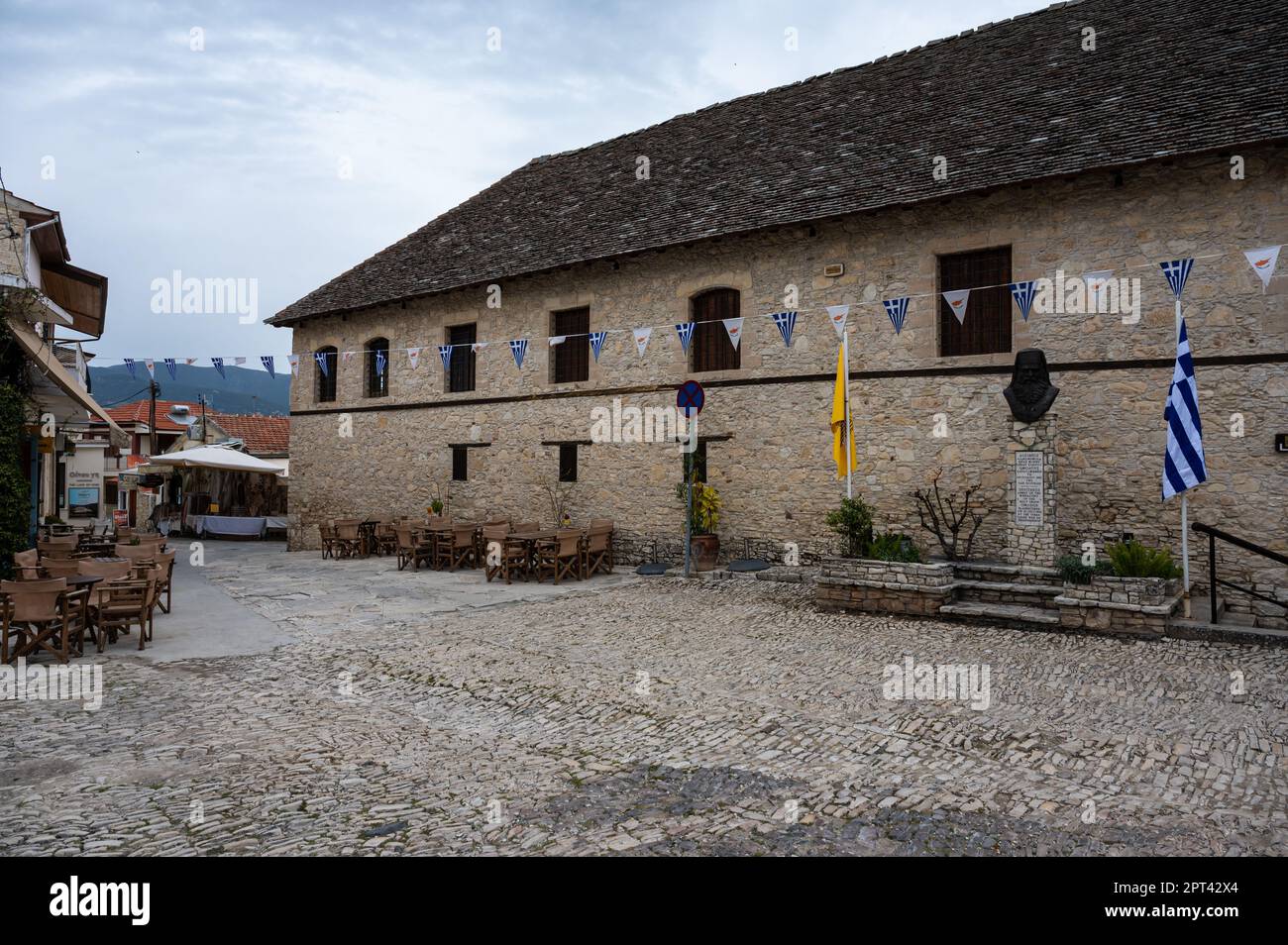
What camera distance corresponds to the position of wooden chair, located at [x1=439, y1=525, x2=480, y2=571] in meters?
14.0

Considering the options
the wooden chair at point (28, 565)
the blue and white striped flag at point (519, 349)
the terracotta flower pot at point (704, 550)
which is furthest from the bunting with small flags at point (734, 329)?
the wooden chair at point (28, 565)

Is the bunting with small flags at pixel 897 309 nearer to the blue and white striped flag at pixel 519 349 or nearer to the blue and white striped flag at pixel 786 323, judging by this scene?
the blue and white striped flag at pixel 786 323

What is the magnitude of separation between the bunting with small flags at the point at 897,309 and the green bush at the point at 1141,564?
178 inches

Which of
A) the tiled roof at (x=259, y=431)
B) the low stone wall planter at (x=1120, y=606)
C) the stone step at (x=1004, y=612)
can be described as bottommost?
the stone step at (x=1004, y=612)

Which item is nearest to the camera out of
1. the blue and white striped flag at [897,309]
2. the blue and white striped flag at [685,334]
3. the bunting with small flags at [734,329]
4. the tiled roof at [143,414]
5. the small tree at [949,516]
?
the small tree at [949,516]

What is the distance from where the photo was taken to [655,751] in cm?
479

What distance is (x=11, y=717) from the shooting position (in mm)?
5309

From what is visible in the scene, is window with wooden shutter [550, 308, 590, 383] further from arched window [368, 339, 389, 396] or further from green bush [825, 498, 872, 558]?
green bush [825, 498, 872, 558]

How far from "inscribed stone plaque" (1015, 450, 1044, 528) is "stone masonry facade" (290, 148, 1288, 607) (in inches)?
25.9

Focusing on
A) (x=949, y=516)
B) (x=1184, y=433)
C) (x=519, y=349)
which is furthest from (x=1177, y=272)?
(x=519, y=349)

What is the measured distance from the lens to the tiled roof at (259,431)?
3366 cm

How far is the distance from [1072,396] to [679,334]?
635 cm

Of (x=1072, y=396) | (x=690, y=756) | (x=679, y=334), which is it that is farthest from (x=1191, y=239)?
(x=690, y=756)

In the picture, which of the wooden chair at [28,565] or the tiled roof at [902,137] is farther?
the tiled roof at [902,137]
